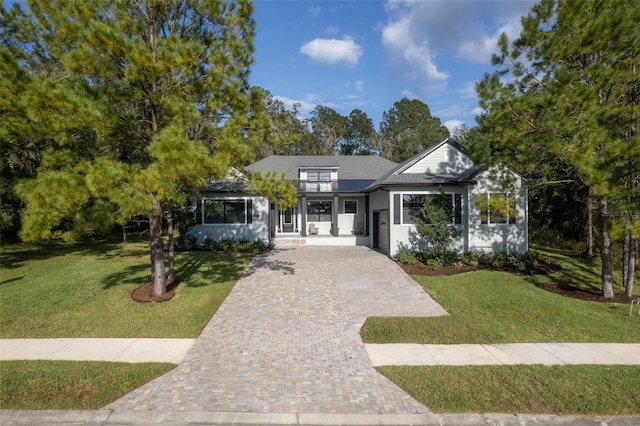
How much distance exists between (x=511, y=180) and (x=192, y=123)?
32.5ft

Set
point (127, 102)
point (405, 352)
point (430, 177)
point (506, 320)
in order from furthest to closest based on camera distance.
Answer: point (430, 177)
point (127, 102)
point (506, 320)
point (405, 352)

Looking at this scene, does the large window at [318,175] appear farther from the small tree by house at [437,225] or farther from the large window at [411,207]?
A: the small tree by house at [437,225]

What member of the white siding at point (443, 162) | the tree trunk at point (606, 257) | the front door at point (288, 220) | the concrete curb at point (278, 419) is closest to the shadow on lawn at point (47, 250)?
the front door at point (288, 220)

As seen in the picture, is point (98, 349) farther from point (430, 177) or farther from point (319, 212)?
point (319, 212)

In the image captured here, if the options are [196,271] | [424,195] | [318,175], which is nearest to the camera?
[196,271]

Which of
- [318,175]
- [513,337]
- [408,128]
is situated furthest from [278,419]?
[408,128]

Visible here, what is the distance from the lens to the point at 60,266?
13.6 meters

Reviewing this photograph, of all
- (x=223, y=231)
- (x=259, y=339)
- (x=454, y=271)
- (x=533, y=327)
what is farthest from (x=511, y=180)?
(x=223, y=231)

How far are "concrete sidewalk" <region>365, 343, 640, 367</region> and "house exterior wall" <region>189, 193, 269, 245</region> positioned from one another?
505 inches

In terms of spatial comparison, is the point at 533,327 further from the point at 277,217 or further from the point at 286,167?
the point at 286,167

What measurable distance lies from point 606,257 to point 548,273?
312 cm

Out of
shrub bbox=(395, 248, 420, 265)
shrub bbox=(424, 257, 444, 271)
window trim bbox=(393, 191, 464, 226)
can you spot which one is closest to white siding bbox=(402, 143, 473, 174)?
window trim bbox=(393, 191, 464, 226)

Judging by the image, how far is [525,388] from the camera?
17.4ft

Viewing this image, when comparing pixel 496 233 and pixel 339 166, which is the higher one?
pixel 339 166
